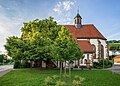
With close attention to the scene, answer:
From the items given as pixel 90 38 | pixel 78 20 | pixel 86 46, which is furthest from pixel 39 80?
pixel 78 20

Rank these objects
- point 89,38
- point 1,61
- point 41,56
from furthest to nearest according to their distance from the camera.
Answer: point 1,61, point 89,38, point 41,56

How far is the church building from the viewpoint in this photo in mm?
53175

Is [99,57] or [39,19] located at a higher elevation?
[39,19]

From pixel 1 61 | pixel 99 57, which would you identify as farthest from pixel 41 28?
pixel 1 61

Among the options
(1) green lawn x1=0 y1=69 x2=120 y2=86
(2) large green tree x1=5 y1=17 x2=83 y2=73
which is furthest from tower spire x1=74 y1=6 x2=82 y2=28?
(1) green lawn x1=0 y1=69 x2=120 y2=86

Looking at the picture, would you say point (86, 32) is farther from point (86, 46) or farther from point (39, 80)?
point (39, 80)

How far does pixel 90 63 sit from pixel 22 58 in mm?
21064

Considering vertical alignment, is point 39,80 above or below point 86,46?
below

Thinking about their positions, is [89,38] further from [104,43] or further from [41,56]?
[41,56]

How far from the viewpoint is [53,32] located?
36.9 metres

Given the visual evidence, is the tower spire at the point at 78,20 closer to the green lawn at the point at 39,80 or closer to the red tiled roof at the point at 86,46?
the red tiled roof at the point at 86,46

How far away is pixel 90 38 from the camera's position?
54.2 meters

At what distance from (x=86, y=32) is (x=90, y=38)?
1.97 meters

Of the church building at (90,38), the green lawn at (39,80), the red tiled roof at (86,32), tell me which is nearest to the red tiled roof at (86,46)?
the church building at (90,38)
